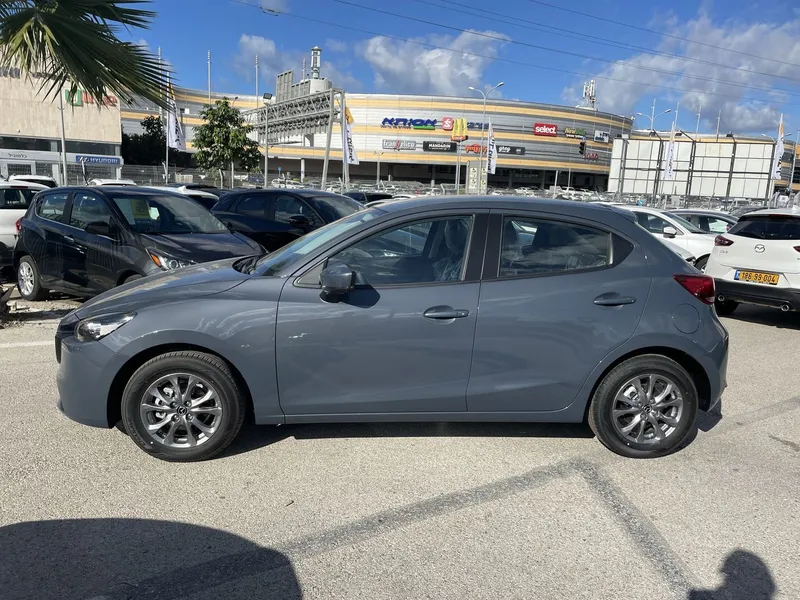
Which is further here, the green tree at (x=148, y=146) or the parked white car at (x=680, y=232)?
the green tree at (x=148, y=146)

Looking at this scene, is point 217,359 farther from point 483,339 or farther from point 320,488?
point 483,339

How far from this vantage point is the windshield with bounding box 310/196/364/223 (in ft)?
35.6

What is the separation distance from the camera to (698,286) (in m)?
3.99

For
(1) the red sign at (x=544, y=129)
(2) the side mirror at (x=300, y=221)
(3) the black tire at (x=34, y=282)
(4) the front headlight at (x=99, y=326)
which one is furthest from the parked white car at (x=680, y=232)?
(1) the red sign at (x=544, y=129)

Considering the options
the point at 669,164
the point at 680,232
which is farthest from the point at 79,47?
the point at 669,164

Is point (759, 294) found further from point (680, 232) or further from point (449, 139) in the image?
point (449, 139)

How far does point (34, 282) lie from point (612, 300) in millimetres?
7812

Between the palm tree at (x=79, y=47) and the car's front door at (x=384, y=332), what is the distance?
452 centimetres

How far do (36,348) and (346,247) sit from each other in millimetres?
4216

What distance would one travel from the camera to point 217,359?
3.61 meters

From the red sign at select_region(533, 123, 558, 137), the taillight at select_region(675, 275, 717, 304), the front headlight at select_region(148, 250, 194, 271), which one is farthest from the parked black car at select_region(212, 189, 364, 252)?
the red sign at select_region(533, 123, 558, 137)

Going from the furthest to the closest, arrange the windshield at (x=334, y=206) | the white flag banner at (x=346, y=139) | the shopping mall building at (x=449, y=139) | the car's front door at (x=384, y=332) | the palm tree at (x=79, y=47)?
the shopping mall building at (x=449, y=139) → the white flag banner at (x=346, y=139) → the windshield at (x=334, y=206) → the palm tree at (x=79, y=47) → the car's front door at (x=384, y=332)

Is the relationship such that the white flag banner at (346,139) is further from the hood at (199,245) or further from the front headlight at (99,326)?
the front headlight at (99,326)

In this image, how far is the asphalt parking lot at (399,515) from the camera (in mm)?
2672
